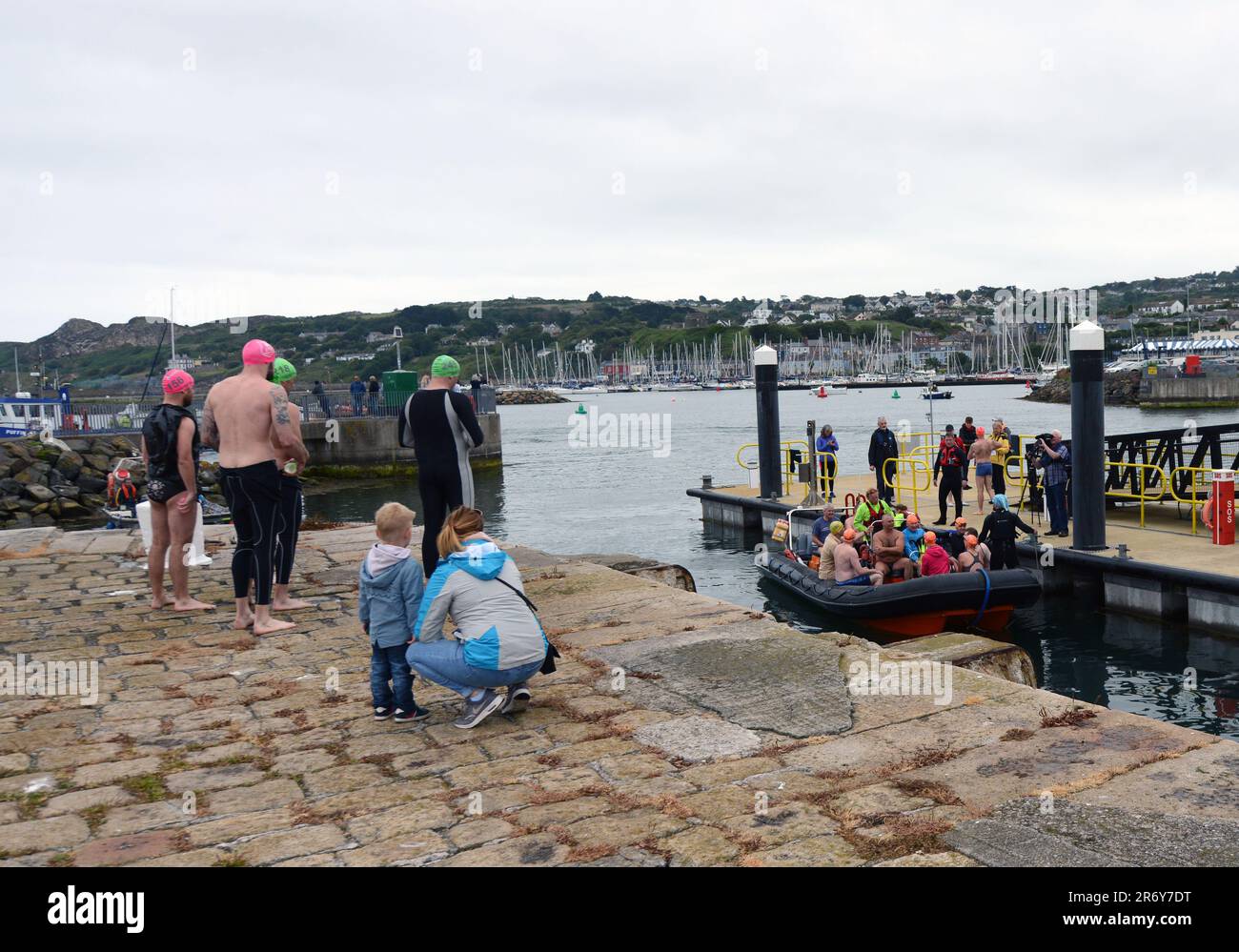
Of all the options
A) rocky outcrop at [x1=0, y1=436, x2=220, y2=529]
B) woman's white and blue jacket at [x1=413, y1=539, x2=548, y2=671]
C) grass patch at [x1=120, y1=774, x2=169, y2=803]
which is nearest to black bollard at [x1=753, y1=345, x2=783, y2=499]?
woman's white and blue jacket at [x1=413, y1=539, x2=548, y2=671]

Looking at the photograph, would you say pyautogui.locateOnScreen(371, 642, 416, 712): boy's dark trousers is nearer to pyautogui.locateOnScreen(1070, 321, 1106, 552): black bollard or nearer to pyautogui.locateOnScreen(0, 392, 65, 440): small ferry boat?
pyautogui.locateOnScreen(1070, 321, 1106, 552): black bollard

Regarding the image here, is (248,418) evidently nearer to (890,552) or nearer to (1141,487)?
(890,552)

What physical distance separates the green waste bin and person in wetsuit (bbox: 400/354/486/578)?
40.1 m

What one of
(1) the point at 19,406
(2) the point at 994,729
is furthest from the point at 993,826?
(1) the point at 19,406

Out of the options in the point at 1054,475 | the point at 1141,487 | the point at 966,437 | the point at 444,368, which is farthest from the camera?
the point at 966,437

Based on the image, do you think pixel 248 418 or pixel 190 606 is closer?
pixel 248 418

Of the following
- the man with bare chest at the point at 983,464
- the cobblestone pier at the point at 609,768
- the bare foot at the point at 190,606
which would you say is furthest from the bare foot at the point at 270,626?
the man with bare chest at the point at 983,464

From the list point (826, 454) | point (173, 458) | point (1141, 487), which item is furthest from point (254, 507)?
point (826, 454)

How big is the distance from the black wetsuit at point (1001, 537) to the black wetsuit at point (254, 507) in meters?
10.4

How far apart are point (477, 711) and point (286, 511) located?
130 inches

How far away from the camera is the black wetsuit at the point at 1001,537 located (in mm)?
14867

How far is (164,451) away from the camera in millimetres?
8500

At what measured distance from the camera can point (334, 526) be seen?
15.8m

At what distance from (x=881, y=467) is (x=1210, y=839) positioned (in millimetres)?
18800
